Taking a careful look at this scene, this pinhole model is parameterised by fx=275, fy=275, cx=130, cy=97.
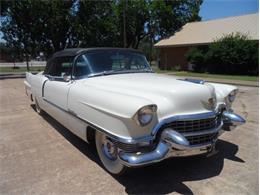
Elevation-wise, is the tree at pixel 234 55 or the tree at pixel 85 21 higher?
the tree at pixel 85 21

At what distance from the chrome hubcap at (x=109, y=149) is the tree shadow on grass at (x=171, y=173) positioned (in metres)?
0.28

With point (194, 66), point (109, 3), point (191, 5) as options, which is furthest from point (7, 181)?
point (191, 5)

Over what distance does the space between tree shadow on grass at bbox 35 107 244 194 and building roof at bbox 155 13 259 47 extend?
62.3 ft

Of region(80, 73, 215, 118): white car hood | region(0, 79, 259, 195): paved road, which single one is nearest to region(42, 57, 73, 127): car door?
region(0, 79, 259, 195): paved road

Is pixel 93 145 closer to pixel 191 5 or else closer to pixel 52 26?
pixel 52 26

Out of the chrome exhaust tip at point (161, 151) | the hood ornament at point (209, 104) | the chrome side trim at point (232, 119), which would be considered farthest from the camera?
the chrome side trim at point (232, 119)

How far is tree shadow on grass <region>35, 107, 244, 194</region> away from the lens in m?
3.29

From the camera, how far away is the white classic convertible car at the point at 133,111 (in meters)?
3.08

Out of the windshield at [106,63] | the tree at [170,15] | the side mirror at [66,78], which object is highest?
the tree at [170,15]

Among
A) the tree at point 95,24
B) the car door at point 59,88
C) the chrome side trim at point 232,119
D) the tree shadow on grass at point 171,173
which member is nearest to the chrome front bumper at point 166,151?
the tree shadow on grass at point 171,173

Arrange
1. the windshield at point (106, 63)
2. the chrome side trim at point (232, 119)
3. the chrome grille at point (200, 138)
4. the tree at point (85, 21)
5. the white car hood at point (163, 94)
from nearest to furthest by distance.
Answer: the white car hood at point (163, 94)
the chrome grille at point (200, 138)
the chrome side trim at point (232, 119)
the windshield at point (106, 63)
the tree at point (85, 21)

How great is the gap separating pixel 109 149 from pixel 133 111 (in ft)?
2.94

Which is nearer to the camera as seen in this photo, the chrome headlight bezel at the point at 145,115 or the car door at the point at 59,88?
the chrome headlight bezel at the point at 145,115

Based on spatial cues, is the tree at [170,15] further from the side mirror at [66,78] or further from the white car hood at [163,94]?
the white car hood at [163,94]
